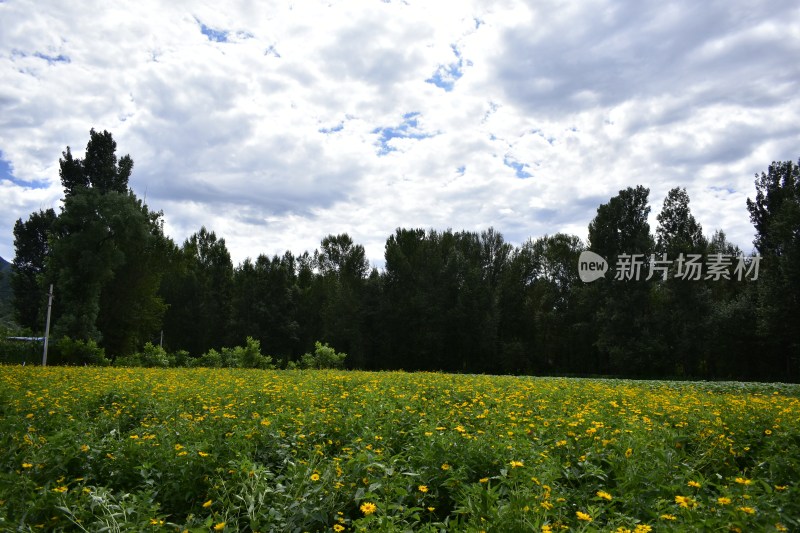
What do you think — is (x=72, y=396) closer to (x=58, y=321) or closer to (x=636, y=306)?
(x=58, y=321)

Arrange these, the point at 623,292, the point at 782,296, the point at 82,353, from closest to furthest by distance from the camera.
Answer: the point at 82,353, the point at 782,296, the point at 623,292

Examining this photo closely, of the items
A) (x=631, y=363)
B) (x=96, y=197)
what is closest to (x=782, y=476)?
(x=631, y=363)

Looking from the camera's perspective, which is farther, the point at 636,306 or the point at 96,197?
the point at 636,306

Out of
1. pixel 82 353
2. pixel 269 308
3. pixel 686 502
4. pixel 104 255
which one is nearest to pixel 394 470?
pixel 686 502

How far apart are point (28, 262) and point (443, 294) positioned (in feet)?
130

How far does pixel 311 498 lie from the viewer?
3.61 m

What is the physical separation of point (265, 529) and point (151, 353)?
24.1 m

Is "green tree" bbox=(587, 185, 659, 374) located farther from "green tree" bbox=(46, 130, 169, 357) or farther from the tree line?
"green tree" bbox=(46, 130, 169, 357)

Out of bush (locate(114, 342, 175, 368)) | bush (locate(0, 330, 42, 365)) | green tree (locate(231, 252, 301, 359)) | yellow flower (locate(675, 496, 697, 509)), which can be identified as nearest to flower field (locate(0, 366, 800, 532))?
yellow flower (locate(675, 496, 697, 509))

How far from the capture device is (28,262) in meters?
47.1

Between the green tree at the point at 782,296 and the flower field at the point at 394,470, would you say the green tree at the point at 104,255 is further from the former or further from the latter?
the green tree at the point at 782,296
